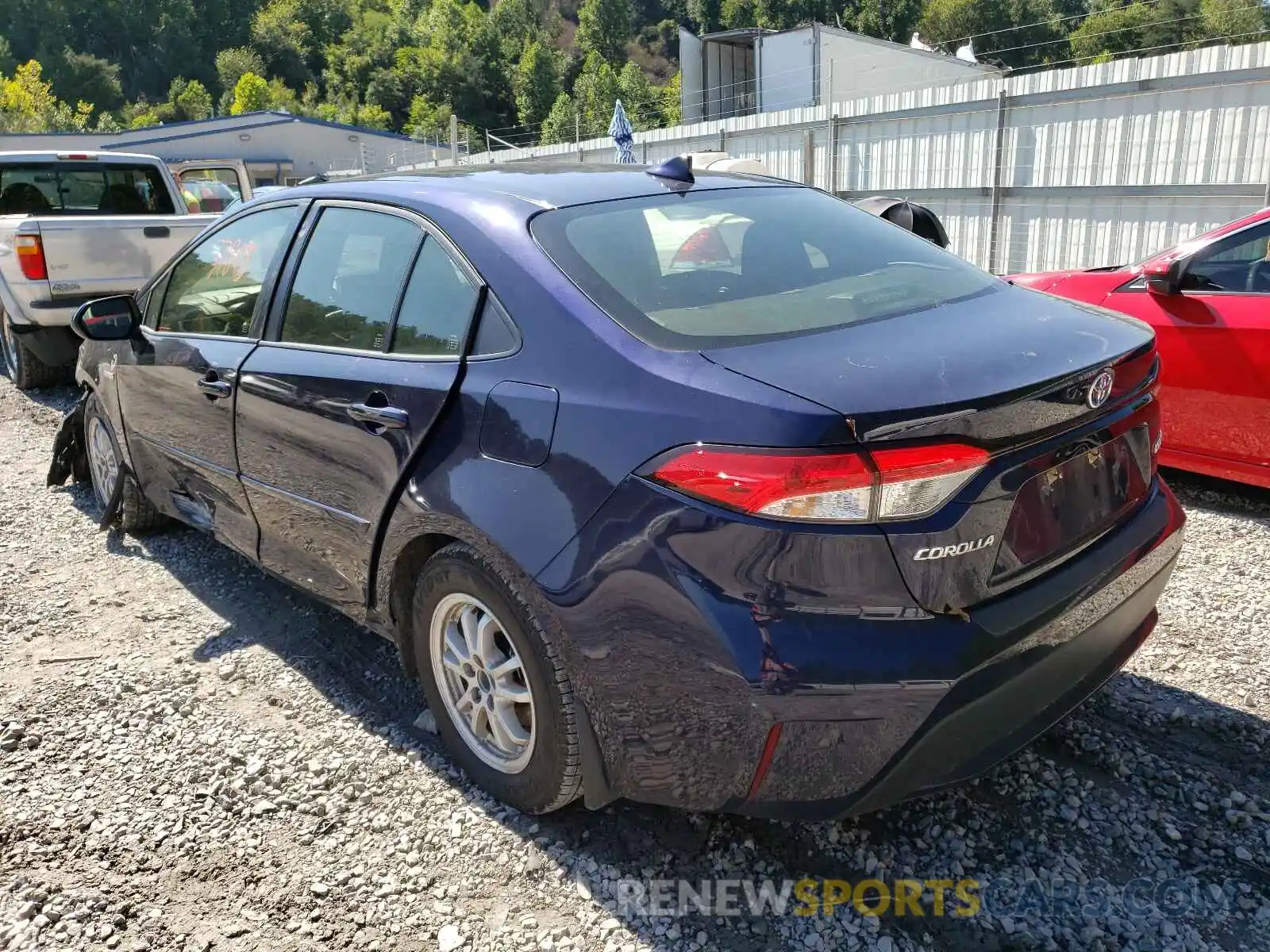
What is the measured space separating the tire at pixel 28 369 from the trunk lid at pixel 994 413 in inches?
320

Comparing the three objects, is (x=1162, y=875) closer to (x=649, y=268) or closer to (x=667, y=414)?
(x=667, y=414)

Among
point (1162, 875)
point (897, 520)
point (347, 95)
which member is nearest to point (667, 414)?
point (897, 520)

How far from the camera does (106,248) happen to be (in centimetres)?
768

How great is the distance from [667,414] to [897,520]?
1.67ft

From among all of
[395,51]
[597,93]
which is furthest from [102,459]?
[395,51]

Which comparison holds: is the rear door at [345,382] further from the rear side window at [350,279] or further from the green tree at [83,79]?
the green tree at [83,79]

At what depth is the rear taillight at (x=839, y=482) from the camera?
6.15 ft

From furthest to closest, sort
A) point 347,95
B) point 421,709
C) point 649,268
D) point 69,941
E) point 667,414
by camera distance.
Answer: point 347,95, point 421,709, point 649,268, point 69,941, point 667,414

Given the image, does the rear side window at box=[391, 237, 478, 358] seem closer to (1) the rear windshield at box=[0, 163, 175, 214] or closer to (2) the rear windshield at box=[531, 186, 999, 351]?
(2) the rear windshield at box=[531, 186, 999, 351]

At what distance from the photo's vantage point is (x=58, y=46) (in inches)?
4592

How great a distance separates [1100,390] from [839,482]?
80 cm

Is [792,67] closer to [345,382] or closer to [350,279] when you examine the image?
[350,279]

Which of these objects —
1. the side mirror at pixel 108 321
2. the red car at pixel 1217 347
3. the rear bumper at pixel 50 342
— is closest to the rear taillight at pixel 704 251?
the red car at pixel 1217 347

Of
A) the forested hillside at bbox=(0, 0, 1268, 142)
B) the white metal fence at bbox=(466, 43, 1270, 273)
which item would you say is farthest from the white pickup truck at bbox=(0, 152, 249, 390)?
the forested hillside at bbox=(0, 0, 1268, 142)
